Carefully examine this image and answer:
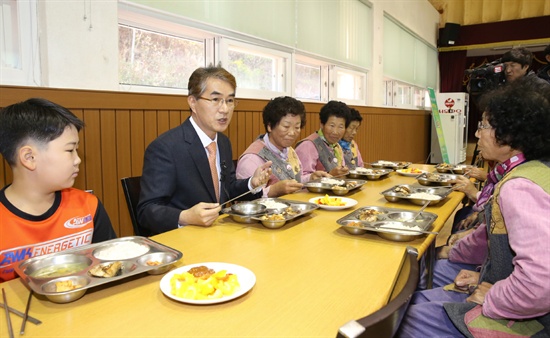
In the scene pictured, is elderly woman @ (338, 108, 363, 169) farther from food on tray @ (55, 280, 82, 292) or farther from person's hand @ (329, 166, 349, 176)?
food on tray @ (55, 280, 82, 292)

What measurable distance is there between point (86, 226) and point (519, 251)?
133 cm

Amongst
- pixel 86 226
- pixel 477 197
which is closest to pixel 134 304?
pixel 86 226

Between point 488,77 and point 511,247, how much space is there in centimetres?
358

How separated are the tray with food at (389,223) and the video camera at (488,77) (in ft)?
8.69

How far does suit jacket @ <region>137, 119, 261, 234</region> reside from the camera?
5.16 feet

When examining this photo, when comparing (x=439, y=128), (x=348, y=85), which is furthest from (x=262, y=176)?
(x=439, y=128)

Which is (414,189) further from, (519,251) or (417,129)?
(417,129)

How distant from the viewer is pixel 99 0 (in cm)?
223

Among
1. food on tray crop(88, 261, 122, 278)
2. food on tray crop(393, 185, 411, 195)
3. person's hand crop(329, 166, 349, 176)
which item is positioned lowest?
food on tray crop(88, 261, 122, 278)

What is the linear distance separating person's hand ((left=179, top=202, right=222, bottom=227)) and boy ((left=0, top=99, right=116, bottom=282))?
0.39 metres

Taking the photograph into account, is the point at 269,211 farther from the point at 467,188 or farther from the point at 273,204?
the point at 467,188

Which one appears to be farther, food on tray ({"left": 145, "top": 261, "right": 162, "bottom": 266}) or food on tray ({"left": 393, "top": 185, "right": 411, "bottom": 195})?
food on tray ({"left": 393, "top": 185, "right": 411, "bottom": 195})

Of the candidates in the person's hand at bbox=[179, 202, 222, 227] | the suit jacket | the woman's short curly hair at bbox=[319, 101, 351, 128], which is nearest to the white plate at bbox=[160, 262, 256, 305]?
the person's hand at bbox=[179, 202, 222, 227]

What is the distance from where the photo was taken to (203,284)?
0.94 meters
